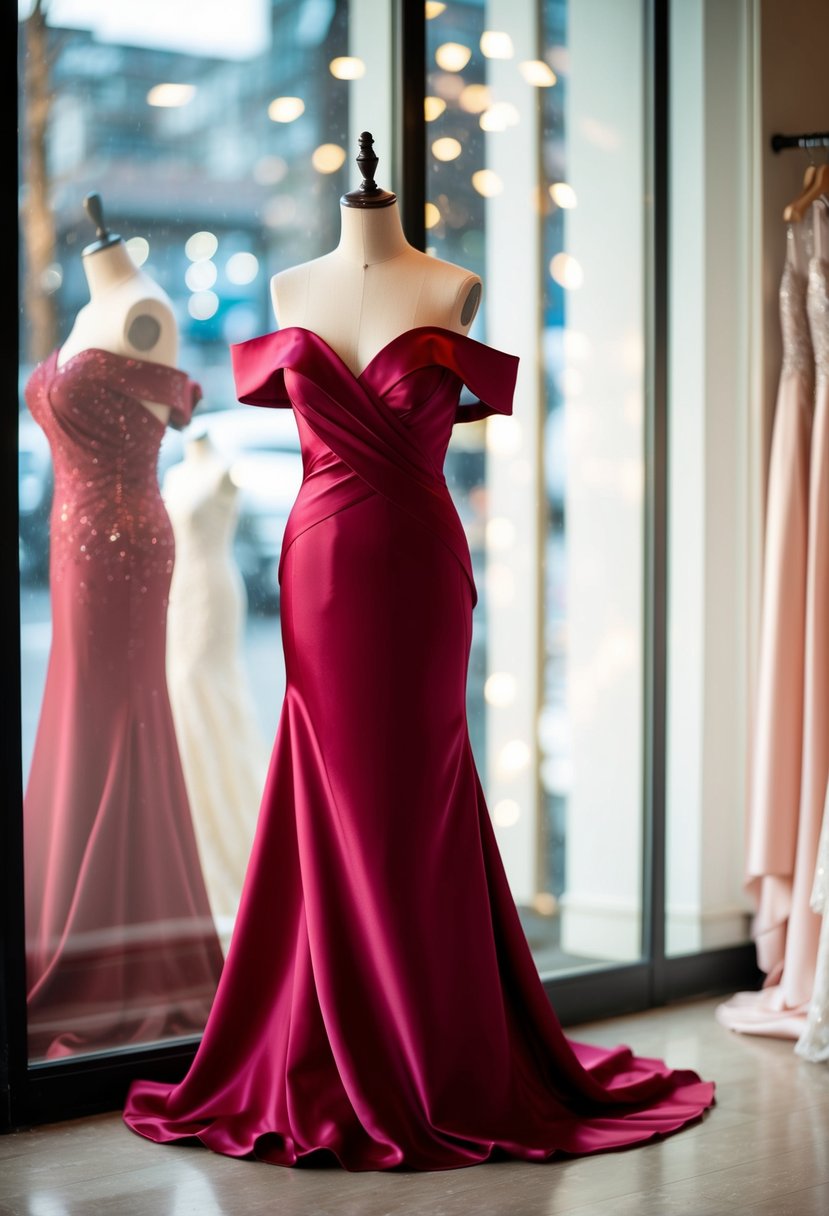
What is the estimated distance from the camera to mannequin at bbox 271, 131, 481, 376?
2.52m

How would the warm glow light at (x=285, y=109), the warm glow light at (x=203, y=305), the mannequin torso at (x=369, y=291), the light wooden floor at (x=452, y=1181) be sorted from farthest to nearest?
1. the warm glow light at (x=285, y=109)
2. the warm glow light at (x=203, y=305)
3. the mannequin torso at (x=369, y=291)
4. the light wooden floor at (x=452, y=1181)

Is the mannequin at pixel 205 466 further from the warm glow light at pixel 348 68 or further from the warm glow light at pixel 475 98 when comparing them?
the warm glow light at pixel 475 98

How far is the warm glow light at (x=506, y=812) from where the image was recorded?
11.5ft

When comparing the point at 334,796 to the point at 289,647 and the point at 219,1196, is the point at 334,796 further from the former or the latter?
the point at 219,1196

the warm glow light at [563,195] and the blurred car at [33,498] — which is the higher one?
the warm glow light at [563,195]

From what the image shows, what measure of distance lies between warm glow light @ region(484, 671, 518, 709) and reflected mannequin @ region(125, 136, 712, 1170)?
99 cm

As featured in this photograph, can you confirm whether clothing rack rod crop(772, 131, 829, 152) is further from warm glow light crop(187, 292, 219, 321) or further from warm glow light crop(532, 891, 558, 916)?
warm glow light crop(532, 891, 558, 916)

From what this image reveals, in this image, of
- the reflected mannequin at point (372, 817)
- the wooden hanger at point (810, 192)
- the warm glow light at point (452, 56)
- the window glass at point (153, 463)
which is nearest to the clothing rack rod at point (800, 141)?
the wooden hanger at point (810, 192)

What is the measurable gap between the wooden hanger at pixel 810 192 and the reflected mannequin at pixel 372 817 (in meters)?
1.26

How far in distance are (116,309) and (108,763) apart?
858 mm

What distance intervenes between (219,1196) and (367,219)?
164 cm

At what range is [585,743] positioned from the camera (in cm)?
355

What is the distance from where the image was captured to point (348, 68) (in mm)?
3018

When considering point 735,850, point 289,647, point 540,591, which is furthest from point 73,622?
point 735,850
